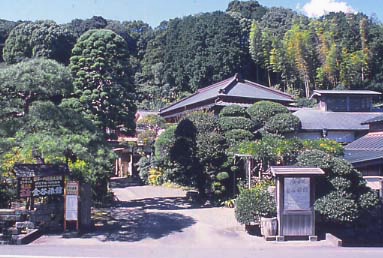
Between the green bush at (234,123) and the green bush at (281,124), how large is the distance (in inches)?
92.6

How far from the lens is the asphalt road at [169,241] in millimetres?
10320

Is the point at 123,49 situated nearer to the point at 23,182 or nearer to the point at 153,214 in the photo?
the point at 153,214

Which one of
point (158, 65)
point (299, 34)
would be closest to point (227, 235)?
point (299, 34)

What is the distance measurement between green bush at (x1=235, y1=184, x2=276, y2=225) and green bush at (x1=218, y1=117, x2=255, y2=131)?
6419 mm

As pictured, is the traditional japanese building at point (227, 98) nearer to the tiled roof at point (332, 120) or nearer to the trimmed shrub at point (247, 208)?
the tiled roof at point (332, 120)

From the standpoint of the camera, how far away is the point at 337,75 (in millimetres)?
38938

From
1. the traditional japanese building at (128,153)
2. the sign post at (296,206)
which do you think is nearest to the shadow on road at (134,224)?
the sign post at (296,206)

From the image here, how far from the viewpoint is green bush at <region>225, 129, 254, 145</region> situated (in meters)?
18.4

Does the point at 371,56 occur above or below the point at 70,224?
above

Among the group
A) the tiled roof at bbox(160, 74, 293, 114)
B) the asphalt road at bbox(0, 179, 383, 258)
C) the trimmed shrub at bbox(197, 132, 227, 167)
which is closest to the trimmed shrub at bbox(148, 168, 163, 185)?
the tiled roof at bbox(160, 74, 293, 114)

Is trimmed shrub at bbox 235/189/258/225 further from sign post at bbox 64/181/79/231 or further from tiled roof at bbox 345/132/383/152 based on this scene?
tiled roof at bbox 345/132/383/152

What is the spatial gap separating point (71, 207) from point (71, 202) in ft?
0.50

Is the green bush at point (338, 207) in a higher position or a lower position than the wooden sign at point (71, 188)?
lower

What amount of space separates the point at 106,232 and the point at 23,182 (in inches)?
115
